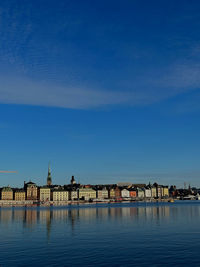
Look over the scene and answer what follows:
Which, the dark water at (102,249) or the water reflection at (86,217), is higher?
the dark water at (102,249)

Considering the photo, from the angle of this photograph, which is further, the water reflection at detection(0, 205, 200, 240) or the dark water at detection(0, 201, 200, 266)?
the water reflection at detection(0, 205, 200, 240)

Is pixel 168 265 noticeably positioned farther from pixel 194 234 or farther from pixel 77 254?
pixel 194 234

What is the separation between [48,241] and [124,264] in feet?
48.6

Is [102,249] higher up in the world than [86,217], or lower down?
higher up

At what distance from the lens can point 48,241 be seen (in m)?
39.2

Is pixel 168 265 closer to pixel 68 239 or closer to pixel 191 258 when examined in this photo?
pixel 191 258

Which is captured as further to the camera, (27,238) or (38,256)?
(27,238)

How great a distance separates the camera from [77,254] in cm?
3142

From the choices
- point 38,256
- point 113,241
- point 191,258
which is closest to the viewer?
point 191,258

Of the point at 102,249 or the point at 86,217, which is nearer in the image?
the point at 102,249

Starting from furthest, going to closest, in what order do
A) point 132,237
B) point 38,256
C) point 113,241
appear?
point 132,237, point 113,241, point 38,256

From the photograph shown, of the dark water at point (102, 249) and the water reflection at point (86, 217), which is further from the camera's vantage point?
the water reflection at point (86, 217)

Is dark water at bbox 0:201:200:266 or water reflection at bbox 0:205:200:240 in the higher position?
dark water at bbox 0:201:200:266

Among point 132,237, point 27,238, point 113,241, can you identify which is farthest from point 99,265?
point 27,238
